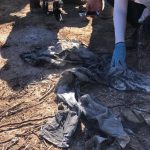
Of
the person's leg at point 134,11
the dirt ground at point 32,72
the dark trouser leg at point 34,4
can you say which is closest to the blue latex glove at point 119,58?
the dirt ground at point 32,72

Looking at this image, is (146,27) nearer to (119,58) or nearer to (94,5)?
(119,58)

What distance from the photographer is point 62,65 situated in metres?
3.62

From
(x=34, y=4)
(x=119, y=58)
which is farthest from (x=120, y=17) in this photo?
(x=34, y=4)

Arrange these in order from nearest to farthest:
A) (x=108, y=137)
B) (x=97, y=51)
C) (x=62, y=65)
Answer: (x=108, y=137), (x=62, y=65), (x=97, y=51)

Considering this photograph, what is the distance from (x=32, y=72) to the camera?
11.7 ft

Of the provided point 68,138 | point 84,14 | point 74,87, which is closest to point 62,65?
point 74,87

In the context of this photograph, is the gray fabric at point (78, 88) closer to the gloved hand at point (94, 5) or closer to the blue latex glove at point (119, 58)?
the blue latex glove at point (119, 58)

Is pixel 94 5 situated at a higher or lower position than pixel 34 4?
higher

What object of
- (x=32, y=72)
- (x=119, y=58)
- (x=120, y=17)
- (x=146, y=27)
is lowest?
(x=32, y=72)

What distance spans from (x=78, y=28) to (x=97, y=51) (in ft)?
2.19

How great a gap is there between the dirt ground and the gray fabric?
0.25 feet

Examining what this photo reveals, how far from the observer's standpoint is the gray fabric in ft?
8.66

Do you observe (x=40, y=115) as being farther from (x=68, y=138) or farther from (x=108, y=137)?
(x=108, y=137)

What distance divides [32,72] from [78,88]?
1.89ft
